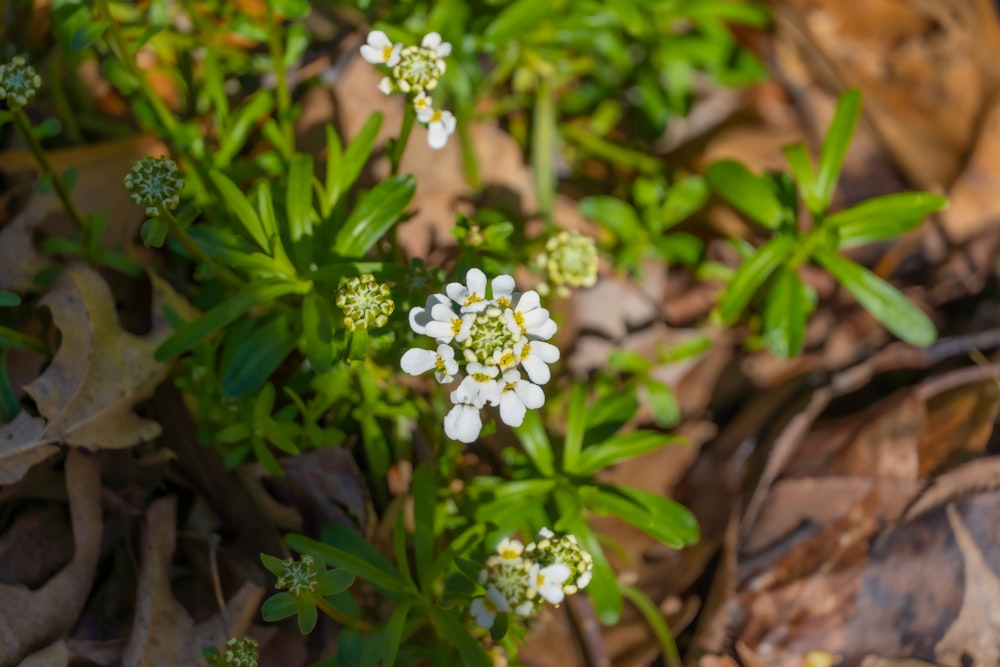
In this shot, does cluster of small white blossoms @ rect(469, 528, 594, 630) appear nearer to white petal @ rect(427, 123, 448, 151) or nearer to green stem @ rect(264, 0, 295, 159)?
white petal @ rect(427, 123, 448, 151)

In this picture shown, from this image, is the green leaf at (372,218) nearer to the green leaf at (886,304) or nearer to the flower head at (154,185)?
the flower head at (154,185)

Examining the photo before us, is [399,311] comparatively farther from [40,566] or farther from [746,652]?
[746,652]

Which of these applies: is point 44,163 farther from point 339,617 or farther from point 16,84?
point 339,617

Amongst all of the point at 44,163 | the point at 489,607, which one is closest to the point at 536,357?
the point at 489,607

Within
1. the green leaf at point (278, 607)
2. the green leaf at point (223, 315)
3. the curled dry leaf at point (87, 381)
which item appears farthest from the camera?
the curled dry leaf at point (87, 381)

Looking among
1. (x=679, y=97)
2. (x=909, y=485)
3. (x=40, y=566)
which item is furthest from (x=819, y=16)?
(x=40, y=566)

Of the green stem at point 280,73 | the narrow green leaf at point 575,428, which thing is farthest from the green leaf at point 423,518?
the green stem at point 280,73
